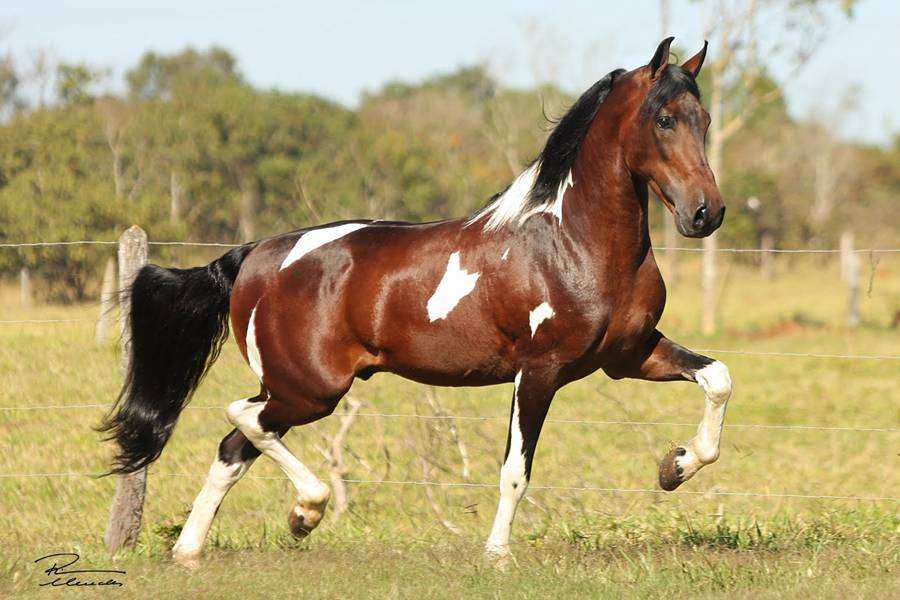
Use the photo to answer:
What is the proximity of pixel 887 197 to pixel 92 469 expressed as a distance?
46.4 meters

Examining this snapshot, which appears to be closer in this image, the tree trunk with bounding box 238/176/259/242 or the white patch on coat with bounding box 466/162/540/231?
the white patch on coat with bounding box 466/162/540/231

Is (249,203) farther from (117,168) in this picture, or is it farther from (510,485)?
(510,485)

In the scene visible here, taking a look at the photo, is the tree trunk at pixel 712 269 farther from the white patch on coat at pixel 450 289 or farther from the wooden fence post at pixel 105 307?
the white patch on coat at pixel 450 289

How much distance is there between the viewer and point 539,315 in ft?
14.9

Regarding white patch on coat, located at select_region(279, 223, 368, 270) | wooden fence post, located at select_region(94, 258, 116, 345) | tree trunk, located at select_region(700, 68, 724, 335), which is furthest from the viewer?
tree trunk, located at select_region(700, 68, 724, 335)

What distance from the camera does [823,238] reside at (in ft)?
122

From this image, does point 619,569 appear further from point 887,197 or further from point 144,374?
point 887,197

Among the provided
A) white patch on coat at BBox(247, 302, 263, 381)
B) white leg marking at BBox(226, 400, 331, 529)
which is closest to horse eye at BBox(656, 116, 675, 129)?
white patch on coat at BBox(247, 302, 263, 381)

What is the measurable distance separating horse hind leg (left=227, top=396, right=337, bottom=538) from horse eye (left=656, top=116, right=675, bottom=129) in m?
1.92

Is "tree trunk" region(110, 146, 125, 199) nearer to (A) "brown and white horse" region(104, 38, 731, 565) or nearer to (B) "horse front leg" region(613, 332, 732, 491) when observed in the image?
(A) "brown and white horse" region(104, 38, 731, 565)

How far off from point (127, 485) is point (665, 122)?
328 cm

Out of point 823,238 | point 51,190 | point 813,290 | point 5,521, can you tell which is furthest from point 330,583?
point 823,238

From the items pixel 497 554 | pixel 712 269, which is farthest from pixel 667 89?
pixel 712 269

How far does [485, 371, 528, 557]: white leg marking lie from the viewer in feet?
15.2
